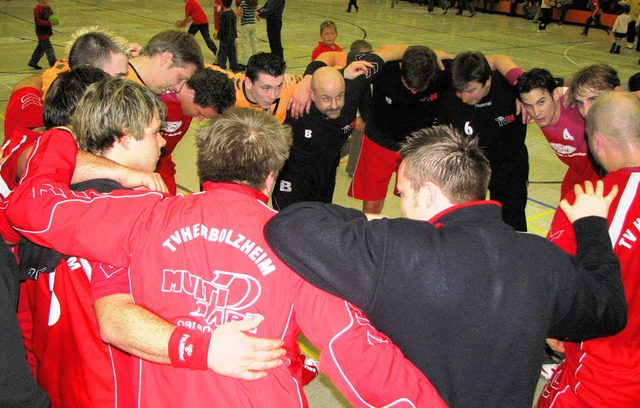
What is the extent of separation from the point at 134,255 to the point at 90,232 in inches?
7.2

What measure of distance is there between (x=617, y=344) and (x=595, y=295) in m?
1.01

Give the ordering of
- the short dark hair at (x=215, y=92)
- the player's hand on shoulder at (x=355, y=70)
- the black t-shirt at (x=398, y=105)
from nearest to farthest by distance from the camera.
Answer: the short dark hair at (x=215, y=92), the player's hand on shoulder at (x=355, y=70), the black t-shirt at (x=398, y=105)

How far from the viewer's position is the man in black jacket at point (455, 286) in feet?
5.61

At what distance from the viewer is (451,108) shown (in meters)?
5.75

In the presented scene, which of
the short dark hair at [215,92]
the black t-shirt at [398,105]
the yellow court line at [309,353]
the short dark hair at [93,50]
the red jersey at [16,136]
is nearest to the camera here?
the red jersey at [16,136]

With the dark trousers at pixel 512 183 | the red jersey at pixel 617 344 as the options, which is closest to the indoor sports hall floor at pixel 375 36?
the dark trousers at pixel 512 183

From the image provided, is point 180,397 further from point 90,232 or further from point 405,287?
point 405,287

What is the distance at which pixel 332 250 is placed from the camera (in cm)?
172

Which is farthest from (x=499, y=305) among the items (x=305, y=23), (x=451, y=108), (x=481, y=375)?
(x=305, y=23)

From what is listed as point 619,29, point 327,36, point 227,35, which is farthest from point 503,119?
point 619,29

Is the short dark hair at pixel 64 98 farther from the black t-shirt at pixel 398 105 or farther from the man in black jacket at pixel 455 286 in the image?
the black t-shirt at pixel 398 105

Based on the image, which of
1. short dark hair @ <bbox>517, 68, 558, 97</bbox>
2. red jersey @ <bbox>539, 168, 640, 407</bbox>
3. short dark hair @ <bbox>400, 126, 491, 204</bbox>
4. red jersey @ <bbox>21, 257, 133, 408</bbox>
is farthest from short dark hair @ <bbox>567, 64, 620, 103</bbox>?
red jersey @ <bbox>21, 257, 133, 408</bbox>

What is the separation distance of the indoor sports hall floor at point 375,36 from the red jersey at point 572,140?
1816 millimetres

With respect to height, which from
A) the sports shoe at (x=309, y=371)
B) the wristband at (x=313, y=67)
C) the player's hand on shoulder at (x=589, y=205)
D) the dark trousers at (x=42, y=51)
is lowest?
the sports shoe at (x=309, y=371)
